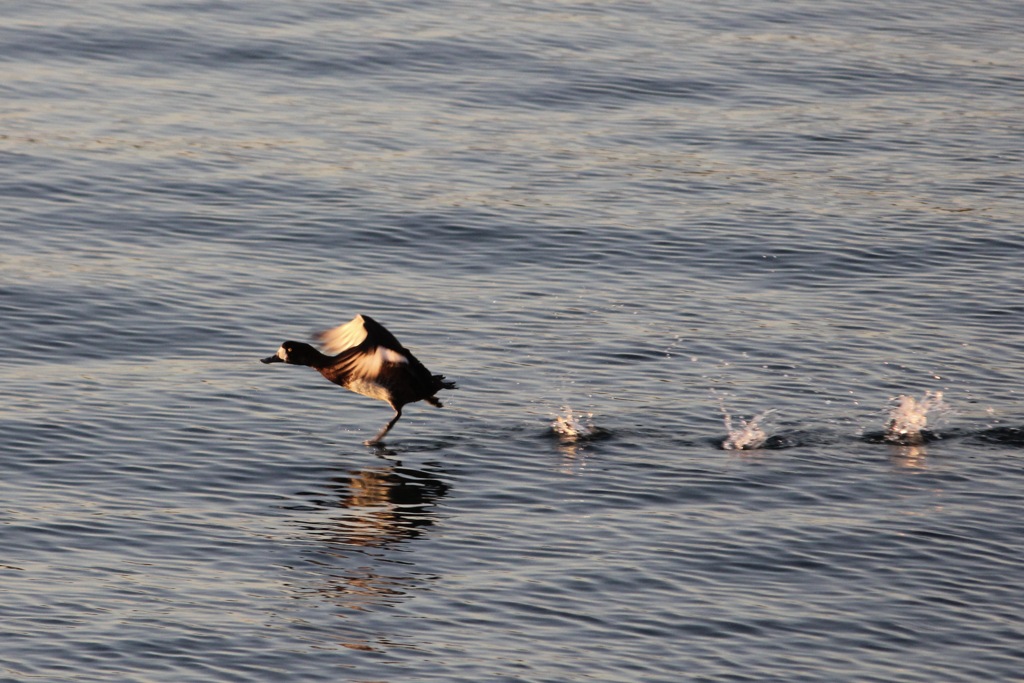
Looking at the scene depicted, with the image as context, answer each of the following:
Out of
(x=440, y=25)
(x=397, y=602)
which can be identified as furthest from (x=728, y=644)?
(x=440, y=25)

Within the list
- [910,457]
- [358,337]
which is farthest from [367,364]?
[910,457]

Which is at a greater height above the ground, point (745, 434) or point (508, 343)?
point (508, 343)

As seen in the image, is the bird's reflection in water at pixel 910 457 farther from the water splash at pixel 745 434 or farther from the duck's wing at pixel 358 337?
→ the duck's wing at pixel 358 337

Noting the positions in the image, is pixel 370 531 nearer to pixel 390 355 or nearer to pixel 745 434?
pixel 390 355

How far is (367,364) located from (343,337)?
0.44 m

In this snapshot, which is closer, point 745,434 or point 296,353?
point 296,353

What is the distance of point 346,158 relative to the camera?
29.1 metres

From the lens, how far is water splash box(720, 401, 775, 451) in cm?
1784

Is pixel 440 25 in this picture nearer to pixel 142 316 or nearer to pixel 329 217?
pixel 329 217

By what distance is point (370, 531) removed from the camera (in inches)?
596

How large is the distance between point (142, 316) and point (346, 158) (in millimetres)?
8510

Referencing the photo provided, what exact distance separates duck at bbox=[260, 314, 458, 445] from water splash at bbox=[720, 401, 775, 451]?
10.4ft

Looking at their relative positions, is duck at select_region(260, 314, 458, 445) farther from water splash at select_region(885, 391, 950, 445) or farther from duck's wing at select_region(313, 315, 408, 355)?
water splash at select_region(885, 391, 950, 445)

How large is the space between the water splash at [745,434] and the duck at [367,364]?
3.18 metres
